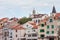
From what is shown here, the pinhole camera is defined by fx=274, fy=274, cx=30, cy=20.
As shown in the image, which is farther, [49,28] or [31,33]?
[31,33]

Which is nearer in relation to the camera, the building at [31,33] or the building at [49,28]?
the building at [49,28]

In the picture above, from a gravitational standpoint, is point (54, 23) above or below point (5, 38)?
above

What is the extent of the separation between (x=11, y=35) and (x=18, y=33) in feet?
8.54

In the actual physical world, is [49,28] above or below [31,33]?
above

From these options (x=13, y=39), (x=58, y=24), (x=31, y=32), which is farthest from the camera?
(x=13, y=39)

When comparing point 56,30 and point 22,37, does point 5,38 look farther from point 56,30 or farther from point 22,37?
point 56,30

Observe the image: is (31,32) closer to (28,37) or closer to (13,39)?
(28,37)

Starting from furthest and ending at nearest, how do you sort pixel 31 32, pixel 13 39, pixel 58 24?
pixel 13 39, pixel 31 32, pixel 58 24

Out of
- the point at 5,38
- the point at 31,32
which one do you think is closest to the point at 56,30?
the point at 31,32

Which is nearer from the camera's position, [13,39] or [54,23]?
[54,23]

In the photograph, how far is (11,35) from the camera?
241ft

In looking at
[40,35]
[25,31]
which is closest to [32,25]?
[25,31]

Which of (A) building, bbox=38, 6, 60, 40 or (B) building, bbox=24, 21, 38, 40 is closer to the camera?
(A) building, bbox=38, 6, 60, 40

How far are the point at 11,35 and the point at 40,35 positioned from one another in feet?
37.5
